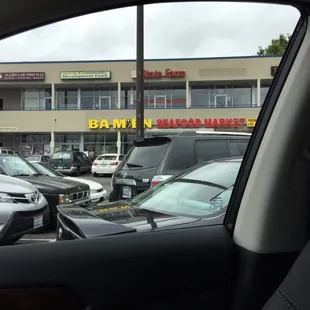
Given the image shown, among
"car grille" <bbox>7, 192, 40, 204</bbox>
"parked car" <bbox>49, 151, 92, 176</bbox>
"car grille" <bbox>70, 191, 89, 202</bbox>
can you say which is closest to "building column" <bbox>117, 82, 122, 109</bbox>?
"parked car" <bbox>49, 151, 92, 176</bbox>

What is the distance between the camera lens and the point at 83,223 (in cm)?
303

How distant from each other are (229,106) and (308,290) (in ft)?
97.2

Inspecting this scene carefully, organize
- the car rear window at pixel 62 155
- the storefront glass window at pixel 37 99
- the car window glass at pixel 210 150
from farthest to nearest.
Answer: the storefront glass window at pixel 37 99
the car rear window at pixel 62 155
the car window glass at pixel 210 150

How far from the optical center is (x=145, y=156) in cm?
738

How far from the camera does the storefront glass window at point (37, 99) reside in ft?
111

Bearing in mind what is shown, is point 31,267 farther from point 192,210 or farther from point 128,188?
point 128,188

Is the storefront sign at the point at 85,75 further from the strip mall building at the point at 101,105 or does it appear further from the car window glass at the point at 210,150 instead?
the car window glass at the point at 210,150

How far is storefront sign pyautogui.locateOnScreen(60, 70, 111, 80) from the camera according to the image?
105 ft

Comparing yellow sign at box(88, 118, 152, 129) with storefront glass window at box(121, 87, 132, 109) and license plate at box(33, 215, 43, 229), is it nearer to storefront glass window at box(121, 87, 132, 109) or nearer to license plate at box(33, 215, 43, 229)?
storefront glass window at box(121, 87, 132, 109)

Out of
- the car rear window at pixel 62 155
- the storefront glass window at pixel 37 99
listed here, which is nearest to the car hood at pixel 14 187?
the car rear window at pixel 62 155

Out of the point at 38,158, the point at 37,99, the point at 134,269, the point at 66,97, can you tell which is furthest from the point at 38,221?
the point at 37,99

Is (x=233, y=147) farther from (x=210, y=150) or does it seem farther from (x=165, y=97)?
(x=165, y=97)

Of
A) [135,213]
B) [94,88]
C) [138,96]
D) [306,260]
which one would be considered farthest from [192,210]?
[94,88]

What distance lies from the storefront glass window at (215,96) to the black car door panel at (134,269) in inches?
1099
